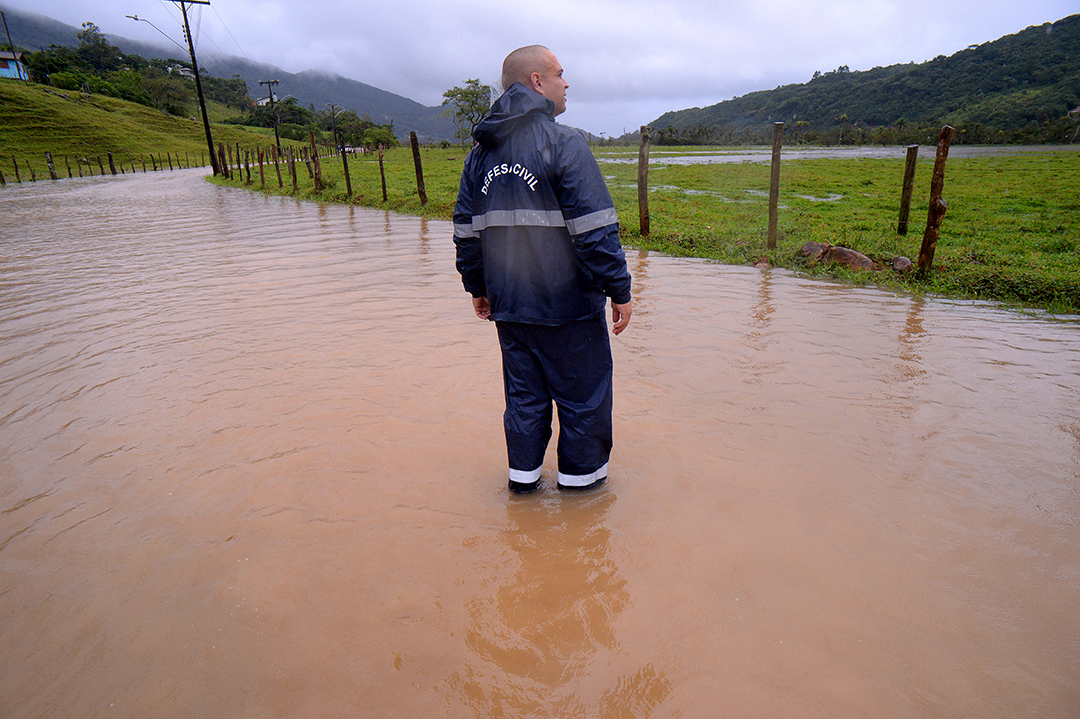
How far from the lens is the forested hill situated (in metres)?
57.0

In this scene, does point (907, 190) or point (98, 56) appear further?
point (98, 56)

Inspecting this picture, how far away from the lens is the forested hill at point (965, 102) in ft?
187

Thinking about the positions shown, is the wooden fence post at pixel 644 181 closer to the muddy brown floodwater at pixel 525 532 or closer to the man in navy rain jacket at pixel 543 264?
the muddy brown floodwater at pixel 525 532

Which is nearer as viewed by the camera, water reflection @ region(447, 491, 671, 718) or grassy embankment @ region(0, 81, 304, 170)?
water reflection @ region(447, 491, 671, 718)

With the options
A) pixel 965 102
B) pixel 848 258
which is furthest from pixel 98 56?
pixel 965 102

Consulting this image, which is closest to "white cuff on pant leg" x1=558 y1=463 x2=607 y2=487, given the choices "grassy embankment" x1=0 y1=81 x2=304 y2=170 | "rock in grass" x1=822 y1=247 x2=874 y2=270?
"rock in grass" x1=822 y1=247 x2=874 y2=270

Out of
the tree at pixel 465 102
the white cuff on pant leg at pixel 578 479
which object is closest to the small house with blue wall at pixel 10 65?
the tree at pixel 465 102

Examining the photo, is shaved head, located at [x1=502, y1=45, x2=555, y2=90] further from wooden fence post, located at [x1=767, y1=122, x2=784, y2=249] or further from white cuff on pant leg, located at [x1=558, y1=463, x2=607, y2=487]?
wooden fence post, located at [x1=767, y1=122, x2=784, y2=249]

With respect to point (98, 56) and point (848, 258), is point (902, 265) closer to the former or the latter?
point (848, 258)

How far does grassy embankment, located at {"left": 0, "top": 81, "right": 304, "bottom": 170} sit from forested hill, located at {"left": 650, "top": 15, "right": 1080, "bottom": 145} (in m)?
54.3

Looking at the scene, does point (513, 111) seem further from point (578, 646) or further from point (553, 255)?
point (578, 646)

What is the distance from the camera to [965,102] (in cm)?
7600

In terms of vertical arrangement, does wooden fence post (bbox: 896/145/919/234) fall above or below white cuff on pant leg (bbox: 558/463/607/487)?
above

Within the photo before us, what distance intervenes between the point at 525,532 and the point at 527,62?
2.11 m
